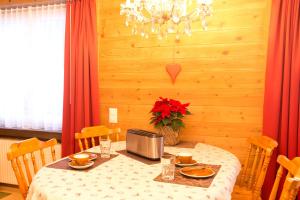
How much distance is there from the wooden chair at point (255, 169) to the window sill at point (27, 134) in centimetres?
208

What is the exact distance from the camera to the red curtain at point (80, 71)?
3111 millimetres

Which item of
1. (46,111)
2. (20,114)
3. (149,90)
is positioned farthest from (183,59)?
(20,114)

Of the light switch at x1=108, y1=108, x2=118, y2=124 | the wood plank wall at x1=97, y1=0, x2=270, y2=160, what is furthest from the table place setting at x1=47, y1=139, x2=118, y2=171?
the wood plank wall at x1=97, y1=0, x2=270, y2=160

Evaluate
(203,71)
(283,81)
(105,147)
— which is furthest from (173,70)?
(105,147)

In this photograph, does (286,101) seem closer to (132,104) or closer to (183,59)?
(183,59)

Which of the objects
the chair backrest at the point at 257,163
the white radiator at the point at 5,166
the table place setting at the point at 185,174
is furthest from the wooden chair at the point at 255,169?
the white radiator at the point at 5,166

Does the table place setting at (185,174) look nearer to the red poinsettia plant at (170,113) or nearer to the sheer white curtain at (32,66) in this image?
the red poinsettia plant at (170,113)

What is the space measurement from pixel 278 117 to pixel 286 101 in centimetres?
15

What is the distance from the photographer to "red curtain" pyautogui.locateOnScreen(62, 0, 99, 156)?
3111mm

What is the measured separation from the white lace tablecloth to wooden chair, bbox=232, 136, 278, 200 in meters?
0.27

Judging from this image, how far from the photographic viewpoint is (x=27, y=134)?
358 centimetres

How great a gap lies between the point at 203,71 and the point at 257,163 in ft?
3.12

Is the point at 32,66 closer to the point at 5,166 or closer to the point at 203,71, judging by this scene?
the point at 5,166

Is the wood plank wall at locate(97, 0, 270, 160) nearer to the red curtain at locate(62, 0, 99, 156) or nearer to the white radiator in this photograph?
the red curtain at locate(62, 0, 99, 156)
